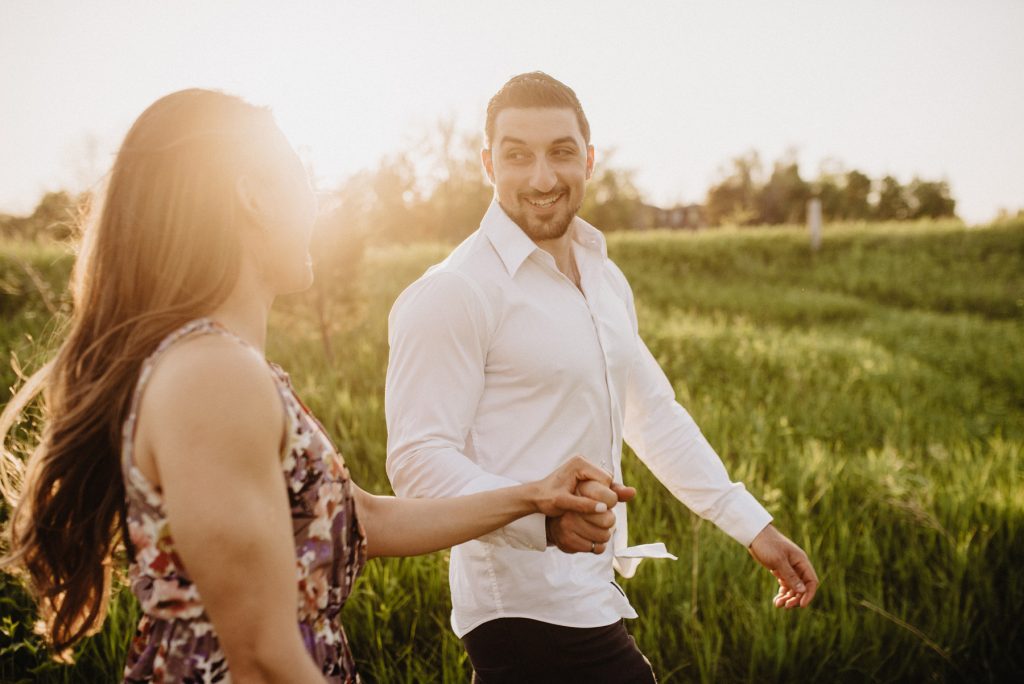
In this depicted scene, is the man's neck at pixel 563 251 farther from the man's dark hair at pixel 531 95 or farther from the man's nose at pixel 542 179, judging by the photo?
the man's dark hair at pixel 531 95

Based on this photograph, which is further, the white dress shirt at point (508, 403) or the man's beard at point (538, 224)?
the man's beard at point (538, 224)

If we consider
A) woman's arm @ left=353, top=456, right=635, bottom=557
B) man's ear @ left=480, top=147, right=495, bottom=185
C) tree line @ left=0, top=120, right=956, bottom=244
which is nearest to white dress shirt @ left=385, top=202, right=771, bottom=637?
woman's arm @ left=353, top=456, right=635, bottom=557

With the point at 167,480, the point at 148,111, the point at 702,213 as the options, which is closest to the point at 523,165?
the point at 148,111

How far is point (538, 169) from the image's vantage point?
230 centimetres

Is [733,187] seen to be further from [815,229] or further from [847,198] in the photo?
[815,229]

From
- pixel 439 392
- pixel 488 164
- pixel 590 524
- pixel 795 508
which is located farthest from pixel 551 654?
pixel 795 508

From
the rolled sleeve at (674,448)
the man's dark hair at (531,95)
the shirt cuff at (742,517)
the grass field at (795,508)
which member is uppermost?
the man's dark hair at (531,95)

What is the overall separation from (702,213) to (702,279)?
40.7 m

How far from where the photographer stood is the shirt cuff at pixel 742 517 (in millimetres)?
2326

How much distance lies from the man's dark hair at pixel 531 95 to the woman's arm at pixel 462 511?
4.07 ft

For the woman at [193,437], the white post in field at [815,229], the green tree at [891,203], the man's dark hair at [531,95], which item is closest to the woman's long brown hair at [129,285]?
the woman at [193,437]

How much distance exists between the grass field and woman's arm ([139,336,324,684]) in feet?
3.07

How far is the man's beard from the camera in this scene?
89.9 inches

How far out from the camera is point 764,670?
10.4 feet
